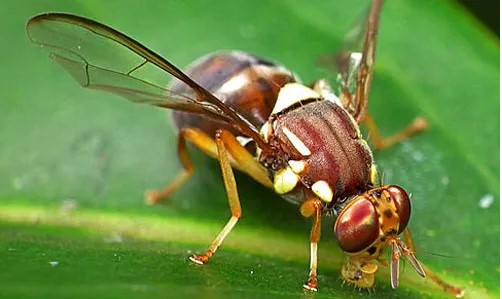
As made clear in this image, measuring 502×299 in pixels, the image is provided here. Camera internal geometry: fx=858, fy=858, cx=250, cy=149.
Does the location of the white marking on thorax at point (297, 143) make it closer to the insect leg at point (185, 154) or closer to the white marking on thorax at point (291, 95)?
the white marking on thorax at point (291, 95)

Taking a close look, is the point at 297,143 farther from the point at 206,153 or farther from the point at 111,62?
the point at 111,62

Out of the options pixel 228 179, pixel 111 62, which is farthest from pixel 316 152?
pixel 111 62

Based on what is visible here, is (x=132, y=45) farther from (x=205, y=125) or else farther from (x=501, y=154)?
(x=501, y=154)

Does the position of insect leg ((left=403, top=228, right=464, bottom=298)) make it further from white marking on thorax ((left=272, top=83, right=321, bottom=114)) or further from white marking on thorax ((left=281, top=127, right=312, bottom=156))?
white marking on thorax ((left=272, top=83, right=321, bottom=114))

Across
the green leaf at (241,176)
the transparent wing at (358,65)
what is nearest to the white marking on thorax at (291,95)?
the transparent wing at (358,65)

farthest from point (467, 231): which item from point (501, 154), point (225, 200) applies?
point (225, 200)

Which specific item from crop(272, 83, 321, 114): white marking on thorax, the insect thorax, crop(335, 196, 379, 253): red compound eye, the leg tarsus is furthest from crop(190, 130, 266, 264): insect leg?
crop(335, 196, 379, 253): red compound eye
